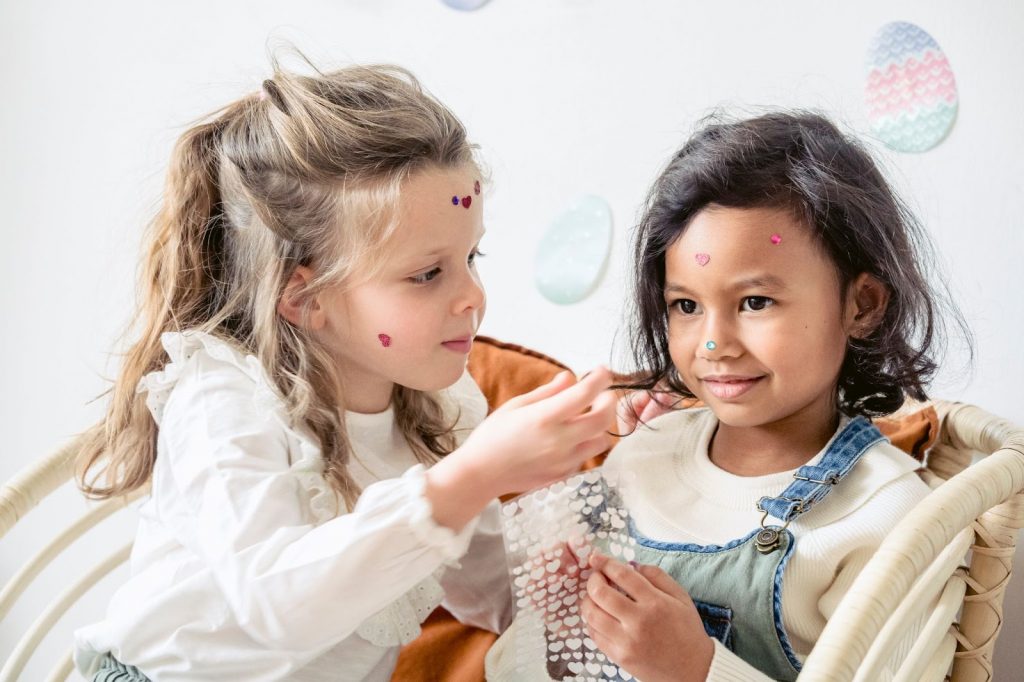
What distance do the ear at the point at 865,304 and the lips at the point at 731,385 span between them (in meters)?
0.10

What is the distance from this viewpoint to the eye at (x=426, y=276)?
0.91 meters

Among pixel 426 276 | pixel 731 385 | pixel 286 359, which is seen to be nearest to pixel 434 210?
pixel 426 276

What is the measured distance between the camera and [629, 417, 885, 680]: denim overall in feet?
2.92

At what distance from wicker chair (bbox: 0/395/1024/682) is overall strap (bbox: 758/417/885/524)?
0.29 feet

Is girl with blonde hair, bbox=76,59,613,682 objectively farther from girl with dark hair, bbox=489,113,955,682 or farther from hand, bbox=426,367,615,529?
girl with dark hair, bbox=489,113,955,682

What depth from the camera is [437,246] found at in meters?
0.90

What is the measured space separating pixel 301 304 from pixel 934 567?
55cm

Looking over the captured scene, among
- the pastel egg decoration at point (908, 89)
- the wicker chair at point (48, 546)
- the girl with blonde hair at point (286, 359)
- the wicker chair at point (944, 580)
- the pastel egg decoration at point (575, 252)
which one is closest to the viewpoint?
the wicker chair at point (944, 580)

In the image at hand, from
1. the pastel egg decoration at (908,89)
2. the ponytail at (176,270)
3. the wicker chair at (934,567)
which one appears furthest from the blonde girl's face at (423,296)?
the pastel egg decoration at (908,89)

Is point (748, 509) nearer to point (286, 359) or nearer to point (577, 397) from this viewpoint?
point (577, 397)

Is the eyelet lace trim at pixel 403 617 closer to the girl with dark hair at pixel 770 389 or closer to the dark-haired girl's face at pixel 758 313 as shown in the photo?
the girl with dark hair at pixel 770 389

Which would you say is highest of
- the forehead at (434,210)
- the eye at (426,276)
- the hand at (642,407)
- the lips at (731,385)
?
the forehead at (434,210)

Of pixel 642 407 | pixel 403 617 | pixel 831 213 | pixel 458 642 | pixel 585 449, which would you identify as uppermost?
pixel 831 213

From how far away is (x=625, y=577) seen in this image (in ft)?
2.81
